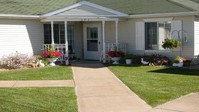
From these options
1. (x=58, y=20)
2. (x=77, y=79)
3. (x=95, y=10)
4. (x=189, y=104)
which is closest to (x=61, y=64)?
(x=58, y=20)

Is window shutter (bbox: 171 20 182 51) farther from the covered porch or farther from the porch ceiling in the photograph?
the covered porch

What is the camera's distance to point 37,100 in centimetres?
952

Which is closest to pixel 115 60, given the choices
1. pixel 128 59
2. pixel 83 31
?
pixel 128 59

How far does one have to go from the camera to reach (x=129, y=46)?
20.7 m

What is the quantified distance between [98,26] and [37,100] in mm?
12562

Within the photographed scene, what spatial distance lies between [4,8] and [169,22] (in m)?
8.63

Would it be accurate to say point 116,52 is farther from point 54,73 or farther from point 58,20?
point 54,73

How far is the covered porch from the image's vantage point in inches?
778

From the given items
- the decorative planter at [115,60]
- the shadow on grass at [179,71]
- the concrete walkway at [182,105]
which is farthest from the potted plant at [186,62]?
the concrete walkway at [182,105]

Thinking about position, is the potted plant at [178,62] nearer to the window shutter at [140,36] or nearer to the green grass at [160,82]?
the green grass at [160,82]

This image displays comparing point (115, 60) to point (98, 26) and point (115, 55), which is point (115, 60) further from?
point (98, 26)

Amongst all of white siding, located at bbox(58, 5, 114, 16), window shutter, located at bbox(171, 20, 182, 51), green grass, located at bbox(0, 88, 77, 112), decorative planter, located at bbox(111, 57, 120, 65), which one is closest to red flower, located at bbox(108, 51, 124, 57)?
decorative planter, located at bbox(111, 57, 120, 65)

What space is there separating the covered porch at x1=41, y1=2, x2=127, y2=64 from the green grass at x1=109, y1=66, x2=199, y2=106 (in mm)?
4007

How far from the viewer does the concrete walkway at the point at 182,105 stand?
8555mm
